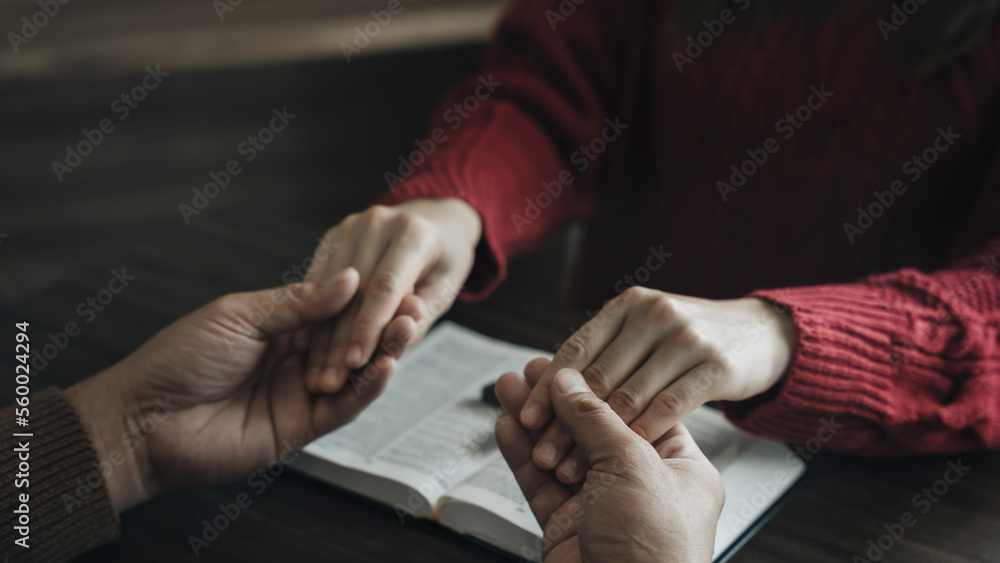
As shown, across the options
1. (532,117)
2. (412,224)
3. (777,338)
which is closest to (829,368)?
(777,338)

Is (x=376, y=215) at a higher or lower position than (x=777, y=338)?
higher

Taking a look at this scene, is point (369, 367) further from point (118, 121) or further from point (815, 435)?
point (118, 121)

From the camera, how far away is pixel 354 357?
2.99 feet

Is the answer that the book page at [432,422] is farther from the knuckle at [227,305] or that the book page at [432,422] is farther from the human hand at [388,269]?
the knuckle at [227,305]

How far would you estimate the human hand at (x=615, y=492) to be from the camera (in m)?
0.65

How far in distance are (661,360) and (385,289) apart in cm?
33

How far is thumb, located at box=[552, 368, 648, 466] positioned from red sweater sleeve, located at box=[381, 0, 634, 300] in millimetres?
414

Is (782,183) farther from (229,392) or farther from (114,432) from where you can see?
(114,432)

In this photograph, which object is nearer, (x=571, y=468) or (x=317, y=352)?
(x=571, y=468)

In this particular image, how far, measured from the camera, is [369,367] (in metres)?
0.92

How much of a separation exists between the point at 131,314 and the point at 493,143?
577 millimetres

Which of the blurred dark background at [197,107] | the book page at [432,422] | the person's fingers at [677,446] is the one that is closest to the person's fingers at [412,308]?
the book page at [432,422]

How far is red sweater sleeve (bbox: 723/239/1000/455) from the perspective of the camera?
859 millimetres

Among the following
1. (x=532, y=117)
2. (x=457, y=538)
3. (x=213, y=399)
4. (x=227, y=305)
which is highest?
(x=532, y=117)
